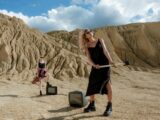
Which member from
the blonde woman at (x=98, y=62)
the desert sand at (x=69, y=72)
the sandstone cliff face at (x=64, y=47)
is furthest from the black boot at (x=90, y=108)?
the sandstone cliff face at (x=64, y=47)

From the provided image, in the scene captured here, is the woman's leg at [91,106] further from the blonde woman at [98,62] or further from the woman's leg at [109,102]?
the woman's leg at [109,102]

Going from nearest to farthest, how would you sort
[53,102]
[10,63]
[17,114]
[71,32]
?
[17,114] < [53,102] < [10,63] < [71,32]

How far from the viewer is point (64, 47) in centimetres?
2548

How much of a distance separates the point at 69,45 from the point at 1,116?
60.6 feet

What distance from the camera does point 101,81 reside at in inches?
283

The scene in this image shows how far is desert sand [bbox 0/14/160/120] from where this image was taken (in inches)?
316

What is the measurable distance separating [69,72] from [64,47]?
16.7ft

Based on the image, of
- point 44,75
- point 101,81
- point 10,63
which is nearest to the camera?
point 101,81

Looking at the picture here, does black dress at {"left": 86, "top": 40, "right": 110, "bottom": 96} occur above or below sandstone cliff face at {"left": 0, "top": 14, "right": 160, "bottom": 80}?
below

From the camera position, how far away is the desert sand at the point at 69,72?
26.4 feet

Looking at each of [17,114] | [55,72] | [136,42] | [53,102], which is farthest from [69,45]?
[17,114]

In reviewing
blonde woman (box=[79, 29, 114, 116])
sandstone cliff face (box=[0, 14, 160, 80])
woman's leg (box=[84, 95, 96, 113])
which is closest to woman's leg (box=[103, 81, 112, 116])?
blonde woman (box=[79, 29, 114, 116])

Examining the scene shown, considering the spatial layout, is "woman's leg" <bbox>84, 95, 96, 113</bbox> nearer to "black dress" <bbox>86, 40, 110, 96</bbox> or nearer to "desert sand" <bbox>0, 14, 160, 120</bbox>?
"desert sand" <bbox>0, 14, 160, 120</bbox>

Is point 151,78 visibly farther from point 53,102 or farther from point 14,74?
point 53,102
